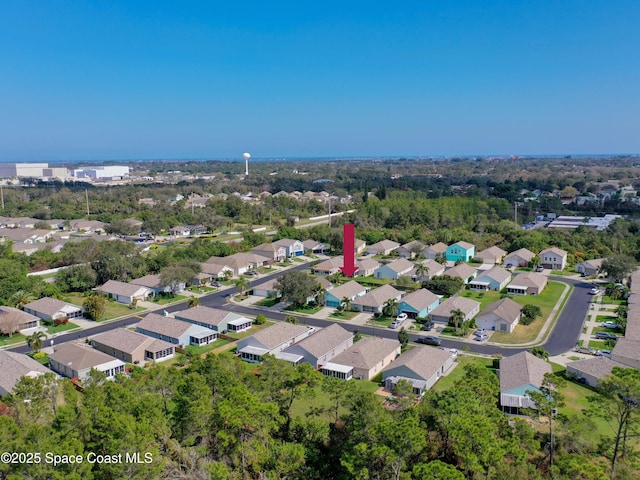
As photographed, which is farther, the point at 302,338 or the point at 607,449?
the point at 302,338

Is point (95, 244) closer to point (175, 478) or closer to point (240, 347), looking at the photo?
point (240, 347)

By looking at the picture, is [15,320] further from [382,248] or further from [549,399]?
[382,248]

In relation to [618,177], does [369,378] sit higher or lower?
lower

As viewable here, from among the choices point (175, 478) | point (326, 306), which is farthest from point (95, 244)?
point (175, 478)

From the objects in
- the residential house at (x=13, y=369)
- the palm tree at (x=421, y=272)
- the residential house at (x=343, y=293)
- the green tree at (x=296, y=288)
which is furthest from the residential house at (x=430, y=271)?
the residential house at (x=13, y=369)

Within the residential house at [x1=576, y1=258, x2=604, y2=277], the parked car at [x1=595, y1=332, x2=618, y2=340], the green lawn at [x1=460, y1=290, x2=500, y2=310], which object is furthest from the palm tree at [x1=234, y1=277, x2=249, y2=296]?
the residential house at [x1=576, y1=258, x2=604, y2=277]

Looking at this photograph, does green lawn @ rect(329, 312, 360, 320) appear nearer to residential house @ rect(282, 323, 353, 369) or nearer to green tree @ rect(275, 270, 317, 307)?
green tree @ rect(275, 270, 317, 307)
